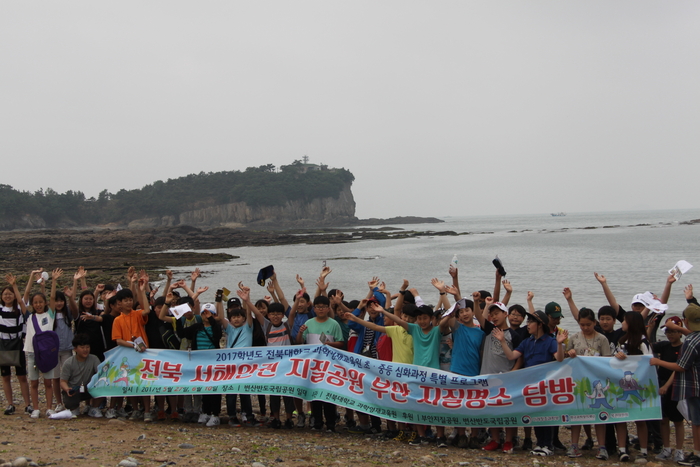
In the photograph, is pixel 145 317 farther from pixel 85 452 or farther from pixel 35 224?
pixel 35 224

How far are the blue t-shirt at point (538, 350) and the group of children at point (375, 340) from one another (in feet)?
0.03

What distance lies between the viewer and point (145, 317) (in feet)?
22.9

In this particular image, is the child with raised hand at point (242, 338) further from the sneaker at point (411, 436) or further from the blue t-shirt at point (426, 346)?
the blue t-shirt at point (426, 346)

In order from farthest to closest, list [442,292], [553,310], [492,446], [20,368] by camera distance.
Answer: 1. [20,368]
2. [442,292]
3. [553,310]
4. [492,446]

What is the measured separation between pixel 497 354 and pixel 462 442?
41.0 inches

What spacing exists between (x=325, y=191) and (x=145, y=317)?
134971mm

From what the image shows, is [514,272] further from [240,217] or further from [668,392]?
[240,217]

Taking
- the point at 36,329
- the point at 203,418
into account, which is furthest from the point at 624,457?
the point at 36,329

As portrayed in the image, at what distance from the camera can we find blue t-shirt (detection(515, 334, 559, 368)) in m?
5.73

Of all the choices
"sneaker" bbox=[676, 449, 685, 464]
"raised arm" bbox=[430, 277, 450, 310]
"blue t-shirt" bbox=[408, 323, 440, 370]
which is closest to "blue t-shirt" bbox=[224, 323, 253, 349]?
"blue t-shirt" bbox=[408, 323, 440, 370]

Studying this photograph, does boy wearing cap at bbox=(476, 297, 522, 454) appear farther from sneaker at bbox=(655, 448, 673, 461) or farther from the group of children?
sneaker at bbox=(655, 448, 673, 461)

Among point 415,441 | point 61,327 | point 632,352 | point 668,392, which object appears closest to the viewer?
point 668,392

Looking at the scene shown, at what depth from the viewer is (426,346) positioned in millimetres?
6074

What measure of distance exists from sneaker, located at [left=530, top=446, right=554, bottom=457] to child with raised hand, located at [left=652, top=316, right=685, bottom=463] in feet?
3.52
